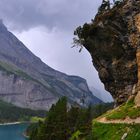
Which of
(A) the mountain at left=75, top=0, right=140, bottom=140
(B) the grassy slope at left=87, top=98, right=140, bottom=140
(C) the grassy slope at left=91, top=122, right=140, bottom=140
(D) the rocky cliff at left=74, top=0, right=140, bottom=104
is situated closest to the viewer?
(C) the grassy slope at left=91, top=122, right=140, bottom=140

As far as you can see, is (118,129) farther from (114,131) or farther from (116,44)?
(116,44)

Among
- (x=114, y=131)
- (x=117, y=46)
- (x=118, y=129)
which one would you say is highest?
(x=117, y=46)

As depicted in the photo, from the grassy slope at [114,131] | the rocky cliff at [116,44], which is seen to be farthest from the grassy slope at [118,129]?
the rocky cliff at [116,44]

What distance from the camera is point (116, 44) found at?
72.1 m

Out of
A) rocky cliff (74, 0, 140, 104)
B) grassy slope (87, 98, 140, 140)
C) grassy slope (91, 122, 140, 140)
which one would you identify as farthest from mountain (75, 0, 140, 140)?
grassy slope (91, 122, 140, 140)

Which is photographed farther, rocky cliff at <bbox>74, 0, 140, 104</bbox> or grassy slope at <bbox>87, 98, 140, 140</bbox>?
rocky cliff at <bbox>74, 0, 140, 104</bbox>

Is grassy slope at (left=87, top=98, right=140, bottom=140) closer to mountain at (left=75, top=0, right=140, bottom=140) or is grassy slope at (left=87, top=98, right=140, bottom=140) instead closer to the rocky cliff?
mountain at (left=75, top=0, right=140, bottom=140)

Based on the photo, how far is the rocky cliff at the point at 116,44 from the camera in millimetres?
66825

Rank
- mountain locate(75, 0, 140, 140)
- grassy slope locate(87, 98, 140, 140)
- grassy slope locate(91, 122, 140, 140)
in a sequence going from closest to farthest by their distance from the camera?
grassy slope locate(91, 122, 140, 140), grassy slope locate(87, 98, 140, 140), mountain locate(75, 0, 140, 140)

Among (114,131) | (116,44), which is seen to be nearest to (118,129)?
(114,131)

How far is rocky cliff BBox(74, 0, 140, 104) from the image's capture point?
6682 cm

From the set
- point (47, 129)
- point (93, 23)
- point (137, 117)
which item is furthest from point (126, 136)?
point (47, 129)

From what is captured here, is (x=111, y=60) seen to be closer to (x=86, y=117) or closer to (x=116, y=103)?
(x=116, y=103)

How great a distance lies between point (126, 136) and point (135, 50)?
32.0 m
